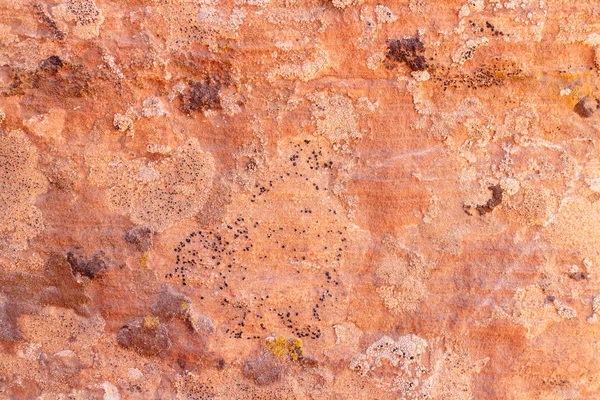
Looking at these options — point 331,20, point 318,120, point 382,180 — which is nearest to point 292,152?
point 318,120

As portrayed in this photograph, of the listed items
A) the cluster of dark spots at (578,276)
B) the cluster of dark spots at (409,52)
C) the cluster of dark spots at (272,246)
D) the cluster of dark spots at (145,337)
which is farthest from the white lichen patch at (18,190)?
the cluster of dark spots at (578,276)

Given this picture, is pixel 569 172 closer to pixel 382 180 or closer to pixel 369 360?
pixel 382 180

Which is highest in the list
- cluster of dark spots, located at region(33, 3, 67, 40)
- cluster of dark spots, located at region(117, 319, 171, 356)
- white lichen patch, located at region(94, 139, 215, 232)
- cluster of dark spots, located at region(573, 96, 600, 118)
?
cluster of dark spots, located at region(573, 96, 600, 118)

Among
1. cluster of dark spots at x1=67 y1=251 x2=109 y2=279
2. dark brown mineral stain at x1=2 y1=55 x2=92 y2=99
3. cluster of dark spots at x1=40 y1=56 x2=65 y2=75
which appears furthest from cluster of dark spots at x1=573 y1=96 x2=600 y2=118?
cluster of dark spots at x1=40 y1=56 x2=65 y2=75

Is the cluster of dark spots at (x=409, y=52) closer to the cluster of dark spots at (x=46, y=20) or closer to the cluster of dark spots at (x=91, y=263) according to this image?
the cluster of dark spots at (x=46, y=20)

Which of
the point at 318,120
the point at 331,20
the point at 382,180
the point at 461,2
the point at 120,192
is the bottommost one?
the point at 120,192

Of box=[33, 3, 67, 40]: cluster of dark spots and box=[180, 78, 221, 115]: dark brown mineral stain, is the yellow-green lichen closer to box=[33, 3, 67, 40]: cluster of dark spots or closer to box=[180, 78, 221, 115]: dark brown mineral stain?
box=[180, 78, 221, 115]: dark brown mineral stain
